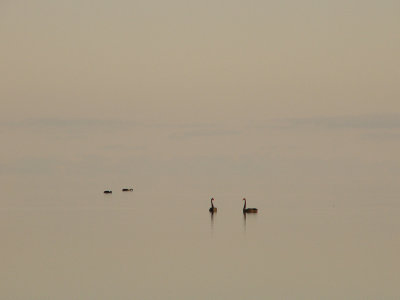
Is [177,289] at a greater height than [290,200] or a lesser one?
lesser

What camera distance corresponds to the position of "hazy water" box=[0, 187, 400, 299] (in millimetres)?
42188

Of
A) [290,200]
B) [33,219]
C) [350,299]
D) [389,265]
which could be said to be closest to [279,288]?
[350,299]

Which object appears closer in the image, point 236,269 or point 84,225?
point 236,269

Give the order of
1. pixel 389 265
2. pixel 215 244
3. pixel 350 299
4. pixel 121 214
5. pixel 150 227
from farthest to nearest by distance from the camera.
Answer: pixel 121 214 → pixel 150 227 → pixel 215 244 → pixel 389 265 → pixel 350 299

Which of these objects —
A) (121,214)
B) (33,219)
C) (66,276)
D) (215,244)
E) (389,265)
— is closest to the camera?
(66,276)

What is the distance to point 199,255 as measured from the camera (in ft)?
170

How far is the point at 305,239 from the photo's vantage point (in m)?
58.5

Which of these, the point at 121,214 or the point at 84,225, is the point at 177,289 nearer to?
the point at 84,225

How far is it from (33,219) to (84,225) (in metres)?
7.11

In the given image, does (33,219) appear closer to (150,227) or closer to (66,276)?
(150,227)

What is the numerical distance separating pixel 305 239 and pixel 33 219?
22.0 meters

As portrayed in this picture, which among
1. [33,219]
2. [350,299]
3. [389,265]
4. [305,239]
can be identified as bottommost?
[350,299]

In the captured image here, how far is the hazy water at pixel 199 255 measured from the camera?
4219cm

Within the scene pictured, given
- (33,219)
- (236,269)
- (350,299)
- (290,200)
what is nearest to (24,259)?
(236,269)
